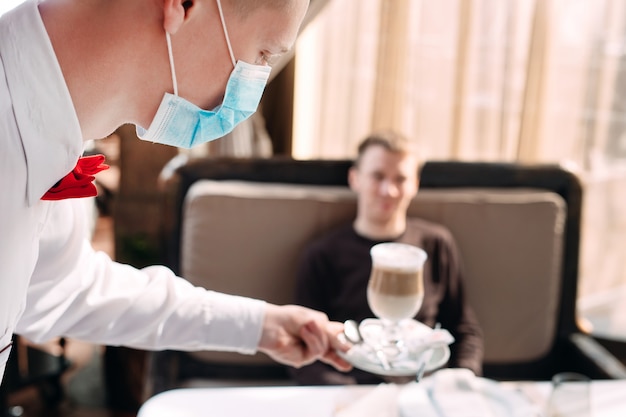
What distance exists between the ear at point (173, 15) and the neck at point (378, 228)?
1.52m

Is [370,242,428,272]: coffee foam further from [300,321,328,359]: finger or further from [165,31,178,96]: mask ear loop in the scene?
[165,31,178,96]: mask ear loop

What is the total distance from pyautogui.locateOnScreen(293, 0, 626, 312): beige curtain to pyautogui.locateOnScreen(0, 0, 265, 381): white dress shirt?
1.93m

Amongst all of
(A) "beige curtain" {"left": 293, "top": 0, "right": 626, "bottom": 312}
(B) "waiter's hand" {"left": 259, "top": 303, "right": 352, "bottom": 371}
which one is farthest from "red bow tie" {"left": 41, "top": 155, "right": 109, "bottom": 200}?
(A) "beige curtain" {"left": 293, "top": 0, "right": 626, "bottom": 312}

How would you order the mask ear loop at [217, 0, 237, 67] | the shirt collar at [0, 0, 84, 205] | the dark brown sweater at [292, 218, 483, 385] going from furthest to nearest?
the dark brown sweater at [292, 218, 483, 385]
the mask ear loop at [217, 0, 237, 67]
the shirt collar at [0, 0, 84, 205]

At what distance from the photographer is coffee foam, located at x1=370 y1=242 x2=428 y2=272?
5.49 feet

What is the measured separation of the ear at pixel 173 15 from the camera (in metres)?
0.93

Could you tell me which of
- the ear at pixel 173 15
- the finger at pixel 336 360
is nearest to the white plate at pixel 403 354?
the finger at pixel 336 360

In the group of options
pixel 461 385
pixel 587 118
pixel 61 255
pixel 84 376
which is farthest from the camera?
pixel 84 376

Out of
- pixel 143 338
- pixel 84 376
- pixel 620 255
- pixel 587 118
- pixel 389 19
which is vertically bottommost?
pixel 84 376

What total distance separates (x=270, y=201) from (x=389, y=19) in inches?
47.3

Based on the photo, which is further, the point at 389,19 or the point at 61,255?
the point at 389,19

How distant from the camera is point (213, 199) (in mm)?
2387

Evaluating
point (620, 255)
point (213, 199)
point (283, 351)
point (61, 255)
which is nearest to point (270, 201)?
point (213, 199)

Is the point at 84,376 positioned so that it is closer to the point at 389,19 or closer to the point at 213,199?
the point at 213,199
